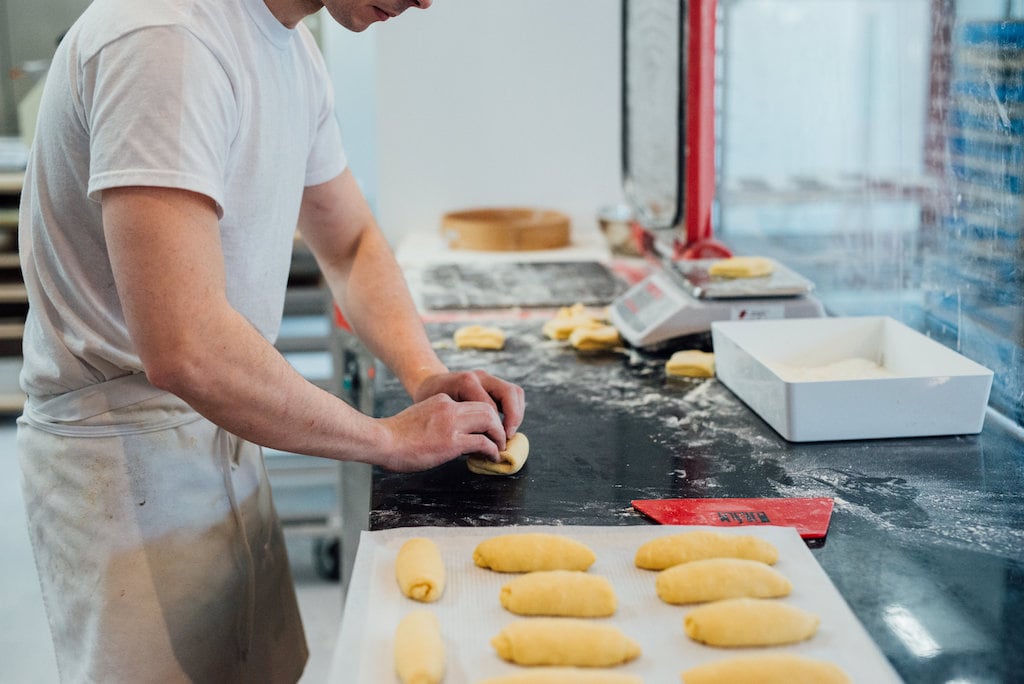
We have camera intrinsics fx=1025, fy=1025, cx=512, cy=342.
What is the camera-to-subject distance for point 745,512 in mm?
1336

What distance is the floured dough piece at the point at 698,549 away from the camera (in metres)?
1.18

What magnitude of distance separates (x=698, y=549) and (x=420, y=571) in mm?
326

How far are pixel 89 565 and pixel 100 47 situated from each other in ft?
2.40

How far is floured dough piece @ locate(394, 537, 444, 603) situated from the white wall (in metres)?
2.49

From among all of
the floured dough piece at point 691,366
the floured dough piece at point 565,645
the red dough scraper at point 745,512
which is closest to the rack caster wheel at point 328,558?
the floured dough piece at point 691,366

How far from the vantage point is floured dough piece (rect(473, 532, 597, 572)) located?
3.88 ft

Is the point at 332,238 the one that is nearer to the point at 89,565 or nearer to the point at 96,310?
the point at 96,310

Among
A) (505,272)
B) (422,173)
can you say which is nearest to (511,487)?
(505,272)

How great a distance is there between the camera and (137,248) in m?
1.16

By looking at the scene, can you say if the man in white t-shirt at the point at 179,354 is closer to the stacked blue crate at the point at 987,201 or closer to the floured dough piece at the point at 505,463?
the floured dough piece at the point at 505,463

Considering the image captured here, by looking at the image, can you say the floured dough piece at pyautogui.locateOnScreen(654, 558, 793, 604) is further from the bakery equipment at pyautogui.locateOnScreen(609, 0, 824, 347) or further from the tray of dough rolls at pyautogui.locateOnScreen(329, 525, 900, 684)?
the bakery equipment at pyautogui.locateOnScreen(609, 0, 824, 347)

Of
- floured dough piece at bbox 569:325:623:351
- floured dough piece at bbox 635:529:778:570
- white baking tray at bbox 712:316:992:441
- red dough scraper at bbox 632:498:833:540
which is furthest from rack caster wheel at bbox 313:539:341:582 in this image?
floured dough piece at bbox 635:529:778:570

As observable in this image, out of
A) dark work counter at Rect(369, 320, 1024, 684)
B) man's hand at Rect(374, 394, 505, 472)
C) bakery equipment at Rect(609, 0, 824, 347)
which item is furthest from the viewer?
bakery equipment at Rect(609, 0, 824, 347)

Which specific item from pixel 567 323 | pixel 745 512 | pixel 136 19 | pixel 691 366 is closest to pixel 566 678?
pixel 745 512
